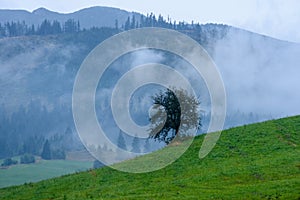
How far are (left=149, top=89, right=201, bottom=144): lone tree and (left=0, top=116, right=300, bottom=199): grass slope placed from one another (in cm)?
1062

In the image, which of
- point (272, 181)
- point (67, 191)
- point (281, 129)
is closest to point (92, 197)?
point (67, 191)

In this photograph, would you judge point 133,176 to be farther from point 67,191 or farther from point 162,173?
point 67,191

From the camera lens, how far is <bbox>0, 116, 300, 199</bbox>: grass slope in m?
38.0

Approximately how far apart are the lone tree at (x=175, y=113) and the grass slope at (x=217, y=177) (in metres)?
10.6

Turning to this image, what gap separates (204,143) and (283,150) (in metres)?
11.6

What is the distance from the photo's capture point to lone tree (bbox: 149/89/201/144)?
2938 inches

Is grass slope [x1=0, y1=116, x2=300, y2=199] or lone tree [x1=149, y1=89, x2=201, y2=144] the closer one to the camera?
grass slope [x1=0, y1=116, x2=300, y2=199]

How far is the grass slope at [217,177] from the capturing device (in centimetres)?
3797

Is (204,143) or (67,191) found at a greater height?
(204,143)

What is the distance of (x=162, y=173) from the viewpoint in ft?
164

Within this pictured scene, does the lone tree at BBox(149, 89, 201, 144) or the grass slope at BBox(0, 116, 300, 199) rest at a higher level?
the lone tree at BBox(149, 89, 201, 144)

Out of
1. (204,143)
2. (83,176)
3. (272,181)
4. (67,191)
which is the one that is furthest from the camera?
(204,143)

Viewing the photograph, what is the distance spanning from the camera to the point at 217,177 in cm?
4406

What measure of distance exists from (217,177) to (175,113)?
1252 inches
